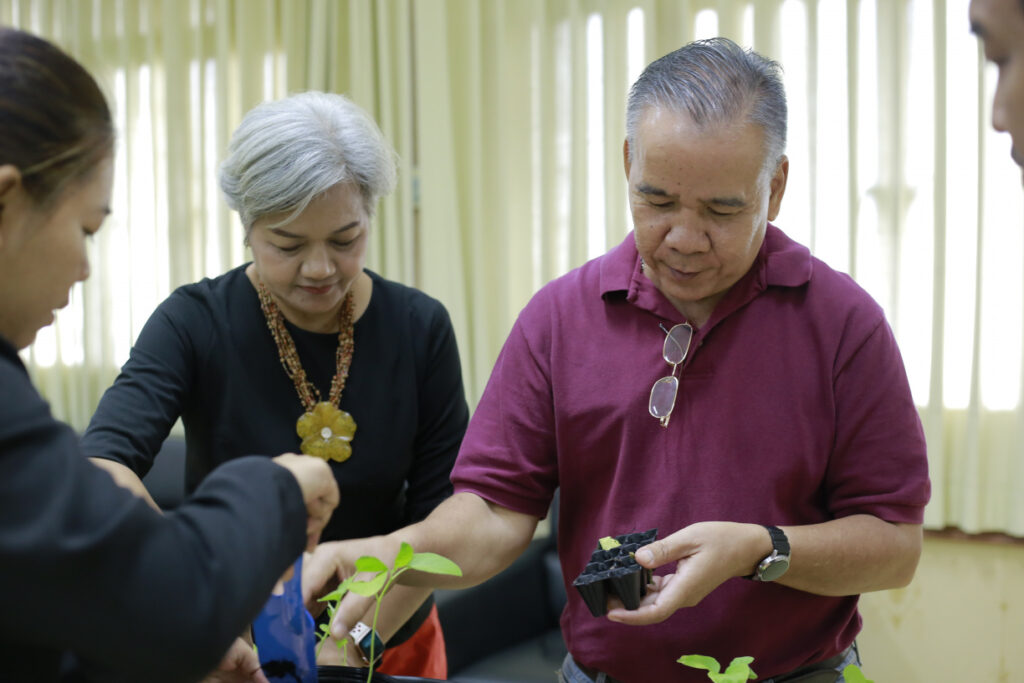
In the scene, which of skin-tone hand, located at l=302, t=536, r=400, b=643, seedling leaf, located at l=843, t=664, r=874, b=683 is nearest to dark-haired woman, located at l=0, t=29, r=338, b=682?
skin-tone hand, located at l=302, t=536, r=400, b=643

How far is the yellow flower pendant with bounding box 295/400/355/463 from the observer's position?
5.56ft

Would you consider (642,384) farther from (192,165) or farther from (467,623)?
(192,165)

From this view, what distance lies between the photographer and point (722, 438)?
1335 millimetres

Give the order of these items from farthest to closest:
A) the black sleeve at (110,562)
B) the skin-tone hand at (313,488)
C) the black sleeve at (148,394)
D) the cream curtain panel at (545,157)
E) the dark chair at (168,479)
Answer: the dark chair at (168,479), the cream curtain panel at (545,157), the black sleeve at (148,394), the skin-tone hand at (313,488), the black sleeve at (110,562)

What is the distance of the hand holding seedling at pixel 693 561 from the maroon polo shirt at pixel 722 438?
0.47 ft

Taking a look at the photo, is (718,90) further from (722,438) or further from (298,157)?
(298,157)

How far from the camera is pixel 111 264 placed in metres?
4.25

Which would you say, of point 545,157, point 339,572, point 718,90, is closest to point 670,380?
point 718,90

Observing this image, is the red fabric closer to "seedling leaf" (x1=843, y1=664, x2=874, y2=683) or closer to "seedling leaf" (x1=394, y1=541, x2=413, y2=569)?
"seedling leaf" (x1=394, y1=541, x2=413, y2=569)

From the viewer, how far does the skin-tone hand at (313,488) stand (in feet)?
2.79

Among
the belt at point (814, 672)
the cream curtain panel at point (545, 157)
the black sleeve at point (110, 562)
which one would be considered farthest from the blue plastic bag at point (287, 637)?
the cream curtain panel at point (545, 157)

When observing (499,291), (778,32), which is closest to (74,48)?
(499,291)

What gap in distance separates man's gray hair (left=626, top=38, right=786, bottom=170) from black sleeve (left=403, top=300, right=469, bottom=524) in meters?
0.67

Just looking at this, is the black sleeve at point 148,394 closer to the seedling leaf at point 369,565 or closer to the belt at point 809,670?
the seedling leaf at point 369,565
